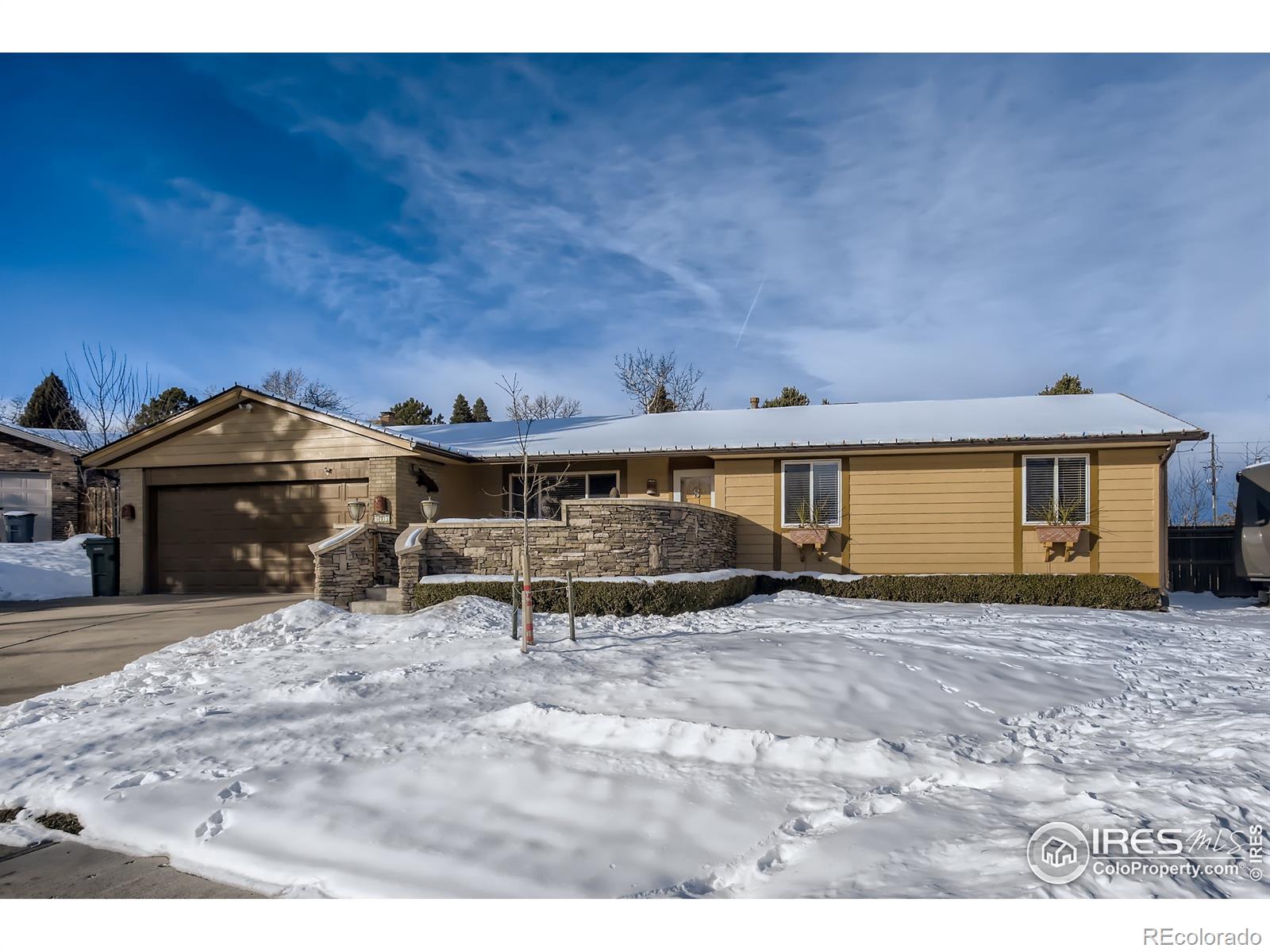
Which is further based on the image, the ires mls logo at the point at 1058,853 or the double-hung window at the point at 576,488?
the double-hung window at the point at 576,488

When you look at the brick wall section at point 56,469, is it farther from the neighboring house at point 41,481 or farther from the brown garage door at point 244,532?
the brown garage door at point 244,532

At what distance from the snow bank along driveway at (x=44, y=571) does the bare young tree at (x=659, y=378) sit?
23.1 metres

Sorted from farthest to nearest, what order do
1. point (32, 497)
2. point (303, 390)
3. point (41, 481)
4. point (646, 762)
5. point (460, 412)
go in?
point (303, 390) → point (460, 412) → point (41, 481) → point (32, 497) → point (646, 762)

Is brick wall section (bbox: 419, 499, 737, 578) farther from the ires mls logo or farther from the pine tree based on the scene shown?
the pine tree

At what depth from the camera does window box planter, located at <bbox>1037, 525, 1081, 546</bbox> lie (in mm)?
13188

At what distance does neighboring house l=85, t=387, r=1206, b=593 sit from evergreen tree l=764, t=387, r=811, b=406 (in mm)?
11978

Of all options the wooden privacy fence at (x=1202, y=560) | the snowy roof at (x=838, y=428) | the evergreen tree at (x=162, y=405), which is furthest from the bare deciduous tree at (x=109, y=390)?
the wooden privacy fence at (x=1202, y=560)

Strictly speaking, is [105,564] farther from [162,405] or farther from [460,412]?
[460,412]

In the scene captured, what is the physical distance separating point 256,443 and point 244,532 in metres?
1.90

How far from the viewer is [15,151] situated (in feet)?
36.0

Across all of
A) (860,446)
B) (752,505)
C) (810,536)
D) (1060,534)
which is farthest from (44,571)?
(1060,534)

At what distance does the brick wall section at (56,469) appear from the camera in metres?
20.7

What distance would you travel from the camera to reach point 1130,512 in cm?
1336

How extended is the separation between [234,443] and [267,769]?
11.6 metres
